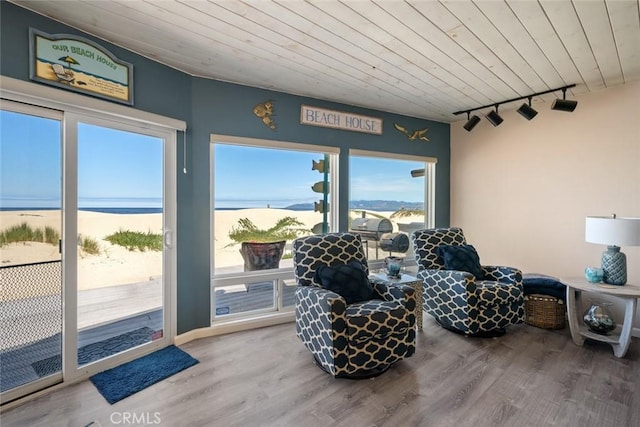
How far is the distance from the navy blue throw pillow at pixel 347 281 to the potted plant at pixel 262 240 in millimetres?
912

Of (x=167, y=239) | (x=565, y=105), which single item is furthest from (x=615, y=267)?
(x=167, y=239)

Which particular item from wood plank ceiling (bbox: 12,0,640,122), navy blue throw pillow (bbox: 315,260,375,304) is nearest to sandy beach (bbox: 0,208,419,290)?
navy blue throw pillow (bbox: 315,260,375,304)

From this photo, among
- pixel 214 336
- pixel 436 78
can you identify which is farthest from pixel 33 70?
pixel 436 78

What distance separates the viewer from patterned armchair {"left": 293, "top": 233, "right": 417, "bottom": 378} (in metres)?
2.17

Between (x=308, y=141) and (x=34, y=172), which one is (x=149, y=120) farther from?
(x=308, y=141)

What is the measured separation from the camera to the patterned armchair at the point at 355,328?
2172mm

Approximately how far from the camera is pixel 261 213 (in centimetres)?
341

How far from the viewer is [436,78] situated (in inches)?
118

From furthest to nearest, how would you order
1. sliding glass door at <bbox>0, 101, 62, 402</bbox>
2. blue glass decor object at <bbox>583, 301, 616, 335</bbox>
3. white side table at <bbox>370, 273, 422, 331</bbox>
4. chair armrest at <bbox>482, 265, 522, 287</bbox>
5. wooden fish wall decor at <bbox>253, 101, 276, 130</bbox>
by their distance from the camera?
wooden fish wall decor at <bbox>253, 101, 276, 130</bbox>, chair armrest at <bbox>482, 265, 522, 287</bbox>, white side table at <bbox>370, 273, 422, 331</bbox>, blue glass decor object at <bbox>583, 301, 616, 335</bbox>, sliding glass door at <bbox>0, 101, 62, 402</bbox>

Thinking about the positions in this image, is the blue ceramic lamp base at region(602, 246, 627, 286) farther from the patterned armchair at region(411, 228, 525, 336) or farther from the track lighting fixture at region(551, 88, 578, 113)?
the track lighting fixture at region(551, 88, 578, 113)

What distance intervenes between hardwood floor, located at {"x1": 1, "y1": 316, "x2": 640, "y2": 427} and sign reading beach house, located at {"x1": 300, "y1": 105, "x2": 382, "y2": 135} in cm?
242

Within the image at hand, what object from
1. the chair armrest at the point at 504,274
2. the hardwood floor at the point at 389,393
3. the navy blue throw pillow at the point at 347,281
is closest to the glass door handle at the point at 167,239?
the hardwood floor at the point at 389,393

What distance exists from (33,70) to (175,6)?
0.98 meters

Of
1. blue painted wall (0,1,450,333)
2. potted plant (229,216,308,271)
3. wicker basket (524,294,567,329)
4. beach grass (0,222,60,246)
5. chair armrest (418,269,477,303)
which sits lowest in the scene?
wicker basket (524,294,567,329)
